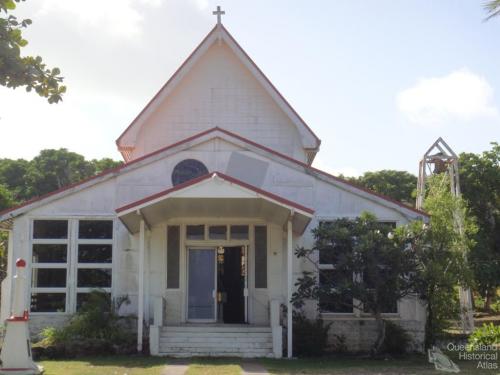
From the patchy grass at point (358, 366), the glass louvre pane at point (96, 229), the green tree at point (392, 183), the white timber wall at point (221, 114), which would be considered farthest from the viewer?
the green tree at point (392, 183)

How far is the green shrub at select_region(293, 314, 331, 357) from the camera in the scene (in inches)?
672

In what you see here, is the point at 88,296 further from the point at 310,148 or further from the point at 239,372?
the point at 310,148

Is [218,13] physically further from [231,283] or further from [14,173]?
[14,173]

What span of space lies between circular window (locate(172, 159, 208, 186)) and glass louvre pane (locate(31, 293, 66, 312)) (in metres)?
4.49

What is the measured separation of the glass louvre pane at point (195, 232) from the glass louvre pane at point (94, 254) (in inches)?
88.2

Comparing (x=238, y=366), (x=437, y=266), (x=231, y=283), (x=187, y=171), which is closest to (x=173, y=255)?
(x=231, y=283)

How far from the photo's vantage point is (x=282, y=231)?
19.0 m

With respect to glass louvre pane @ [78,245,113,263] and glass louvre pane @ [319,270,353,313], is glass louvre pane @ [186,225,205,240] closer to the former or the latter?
glass louvre pane @ [78,245,113,263]

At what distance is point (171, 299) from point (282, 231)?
364 cm

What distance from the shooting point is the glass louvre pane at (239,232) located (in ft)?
63.1

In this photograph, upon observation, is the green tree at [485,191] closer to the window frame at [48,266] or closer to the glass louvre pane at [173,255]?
the glass louvre pane at [173,255]

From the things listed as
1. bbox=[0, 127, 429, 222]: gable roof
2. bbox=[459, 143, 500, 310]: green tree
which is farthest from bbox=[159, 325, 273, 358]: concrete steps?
bbox=[459, 143, 500, 310]: green tree

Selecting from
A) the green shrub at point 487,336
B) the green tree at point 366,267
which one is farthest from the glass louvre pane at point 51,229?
the green shrub at point 487,336

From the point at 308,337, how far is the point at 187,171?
5820 mm
